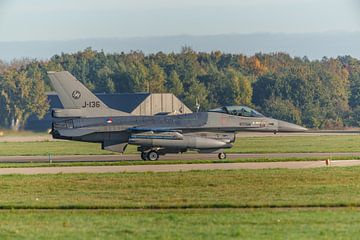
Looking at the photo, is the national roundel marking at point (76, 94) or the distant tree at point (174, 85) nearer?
the national roundel marking at point (76, 94)

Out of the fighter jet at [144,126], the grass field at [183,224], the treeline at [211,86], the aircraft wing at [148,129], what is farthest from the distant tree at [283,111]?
the grass field at [183,224]

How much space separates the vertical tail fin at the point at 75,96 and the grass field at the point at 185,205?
8977 mm

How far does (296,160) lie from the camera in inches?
1347

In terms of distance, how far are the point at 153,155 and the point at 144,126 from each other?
1.31 m

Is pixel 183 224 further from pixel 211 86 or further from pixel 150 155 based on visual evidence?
pixel 211 86

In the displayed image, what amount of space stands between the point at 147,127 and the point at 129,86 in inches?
2581

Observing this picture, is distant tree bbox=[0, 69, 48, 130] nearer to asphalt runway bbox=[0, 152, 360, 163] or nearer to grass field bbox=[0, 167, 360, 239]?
asphalt runway bbox=[0, 152, 360, 163]

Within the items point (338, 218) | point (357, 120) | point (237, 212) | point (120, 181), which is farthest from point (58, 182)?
point (357, 120)

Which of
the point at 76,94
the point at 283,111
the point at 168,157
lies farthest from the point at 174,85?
the point at 76,94

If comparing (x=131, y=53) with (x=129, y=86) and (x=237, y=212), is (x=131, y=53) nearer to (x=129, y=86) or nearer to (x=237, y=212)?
(x=129, y=86)

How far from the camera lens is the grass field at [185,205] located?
1580 centimetres

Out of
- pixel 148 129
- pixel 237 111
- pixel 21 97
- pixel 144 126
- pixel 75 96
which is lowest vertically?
pixel 148 129

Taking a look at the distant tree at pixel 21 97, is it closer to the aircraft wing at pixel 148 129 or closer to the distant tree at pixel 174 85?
the distant tree at pixel 174 85

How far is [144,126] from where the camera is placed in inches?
1460
